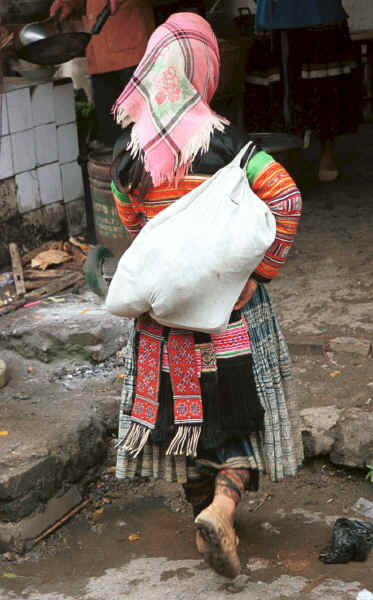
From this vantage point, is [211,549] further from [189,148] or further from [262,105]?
[262,105]

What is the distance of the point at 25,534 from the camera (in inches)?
126

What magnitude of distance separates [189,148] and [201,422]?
0.89 metres

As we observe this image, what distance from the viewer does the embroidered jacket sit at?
8.28 feet

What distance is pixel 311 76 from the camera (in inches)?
279

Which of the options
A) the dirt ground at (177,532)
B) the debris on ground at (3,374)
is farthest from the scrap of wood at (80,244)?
the dirt ground at (177,532)

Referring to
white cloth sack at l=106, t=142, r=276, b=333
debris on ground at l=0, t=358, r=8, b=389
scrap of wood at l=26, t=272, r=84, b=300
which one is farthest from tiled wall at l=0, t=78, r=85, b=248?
white cloth sack at l=106, t=142, r=276, b=333

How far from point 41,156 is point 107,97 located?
664mm

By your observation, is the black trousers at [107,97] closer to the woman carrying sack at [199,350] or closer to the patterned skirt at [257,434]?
the woman carrying sack at [199,350]

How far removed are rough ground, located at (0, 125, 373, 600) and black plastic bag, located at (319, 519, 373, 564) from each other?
1.2 inches

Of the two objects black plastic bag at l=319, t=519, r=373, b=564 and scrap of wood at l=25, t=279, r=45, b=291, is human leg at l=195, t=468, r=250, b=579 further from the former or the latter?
A: scrap of wood at l=25, t=279, r=45, b=291

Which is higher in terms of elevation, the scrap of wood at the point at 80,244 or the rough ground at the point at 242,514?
the scrap of wood at the point at 80,244

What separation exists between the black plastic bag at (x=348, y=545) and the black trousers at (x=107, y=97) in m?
3.92

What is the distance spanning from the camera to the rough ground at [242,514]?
273 cm

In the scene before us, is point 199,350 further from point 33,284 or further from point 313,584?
point 33,284
